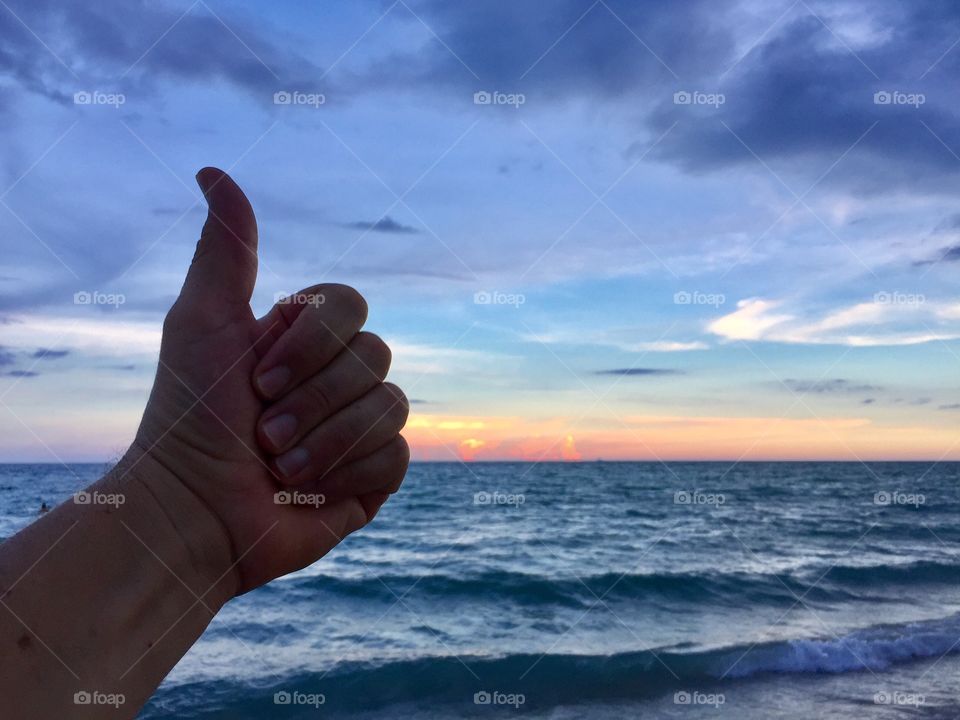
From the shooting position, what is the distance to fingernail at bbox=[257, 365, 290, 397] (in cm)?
166

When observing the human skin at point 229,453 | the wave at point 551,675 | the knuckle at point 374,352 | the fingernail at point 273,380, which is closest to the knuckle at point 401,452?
the human skin at point 229,453

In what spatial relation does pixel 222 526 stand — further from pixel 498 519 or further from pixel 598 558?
pixel 498 519

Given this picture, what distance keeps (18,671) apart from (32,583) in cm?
15

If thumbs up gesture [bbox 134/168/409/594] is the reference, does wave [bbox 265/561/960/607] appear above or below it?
below

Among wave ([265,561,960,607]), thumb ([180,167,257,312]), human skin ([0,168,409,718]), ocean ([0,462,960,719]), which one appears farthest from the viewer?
wave ([265,561,960,607])

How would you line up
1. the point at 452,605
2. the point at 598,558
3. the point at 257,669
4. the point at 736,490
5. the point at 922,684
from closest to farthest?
the point at 922,684 < the point at 257,669 < the point at 452,605 < the point at 598,558 < the point at 736,490

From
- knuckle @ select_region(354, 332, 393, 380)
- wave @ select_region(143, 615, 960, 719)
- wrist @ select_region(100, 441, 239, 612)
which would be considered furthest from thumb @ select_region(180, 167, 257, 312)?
wave @ select_region(143, 615, 960, 719)

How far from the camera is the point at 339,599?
13945mm

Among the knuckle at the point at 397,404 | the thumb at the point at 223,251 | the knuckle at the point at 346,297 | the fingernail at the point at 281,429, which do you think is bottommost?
the fingernail at the point at 281,429

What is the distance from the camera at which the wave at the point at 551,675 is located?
891 centimetres

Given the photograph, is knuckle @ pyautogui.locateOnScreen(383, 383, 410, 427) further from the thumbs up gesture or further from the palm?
the palm

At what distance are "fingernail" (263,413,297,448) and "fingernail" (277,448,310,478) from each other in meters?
0.03

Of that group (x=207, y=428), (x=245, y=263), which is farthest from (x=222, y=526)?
(x=245, y=263)

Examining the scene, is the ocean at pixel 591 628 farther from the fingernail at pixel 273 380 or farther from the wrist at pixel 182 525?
the fingernail at pixel 273 380
